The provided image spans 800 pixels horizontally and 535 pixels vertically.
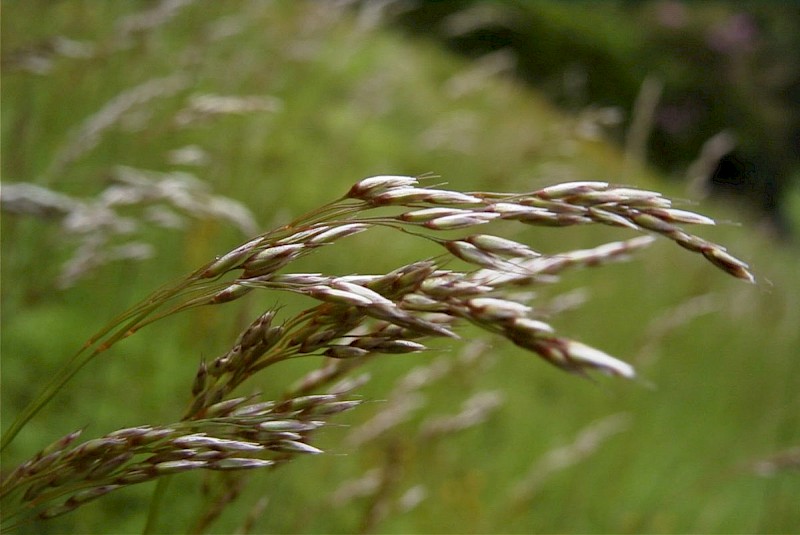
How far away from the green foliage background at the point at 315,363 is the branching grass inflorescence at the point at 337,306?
0.09 meters

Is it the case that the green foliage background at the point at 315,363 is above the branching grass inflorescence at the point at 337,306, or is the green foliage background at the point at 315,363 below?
below

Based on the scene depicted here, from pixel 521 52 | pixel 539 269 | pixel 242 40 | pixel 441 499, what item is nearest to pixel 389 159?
pixel 242 40

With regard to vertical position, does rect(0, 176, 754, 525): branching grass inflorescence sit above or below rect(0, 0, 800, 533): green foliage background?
above

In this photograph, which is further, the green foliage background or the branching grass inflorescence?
the green foliage background

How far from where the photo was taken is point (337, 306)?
648 millimetres

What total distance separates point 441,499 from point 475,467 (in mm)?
404

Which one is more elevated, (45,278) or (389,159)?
(45,278)

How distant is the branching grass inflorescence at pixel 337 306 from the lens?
600 millimetres

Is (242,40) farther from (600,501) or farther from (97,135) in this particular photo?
(600,501)

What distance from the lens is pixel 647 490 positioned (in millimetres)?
2857

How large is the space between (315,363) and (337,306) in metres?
1.86

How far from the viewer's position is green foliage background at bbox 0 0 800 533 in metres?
1.67

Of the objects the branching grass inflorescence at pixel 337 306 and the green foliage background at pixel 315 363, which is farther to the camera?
the green foliage background at pixel 315 363

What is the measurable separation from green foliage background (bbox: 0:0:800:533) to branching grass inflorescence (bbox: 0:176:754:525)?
92 millimetres
